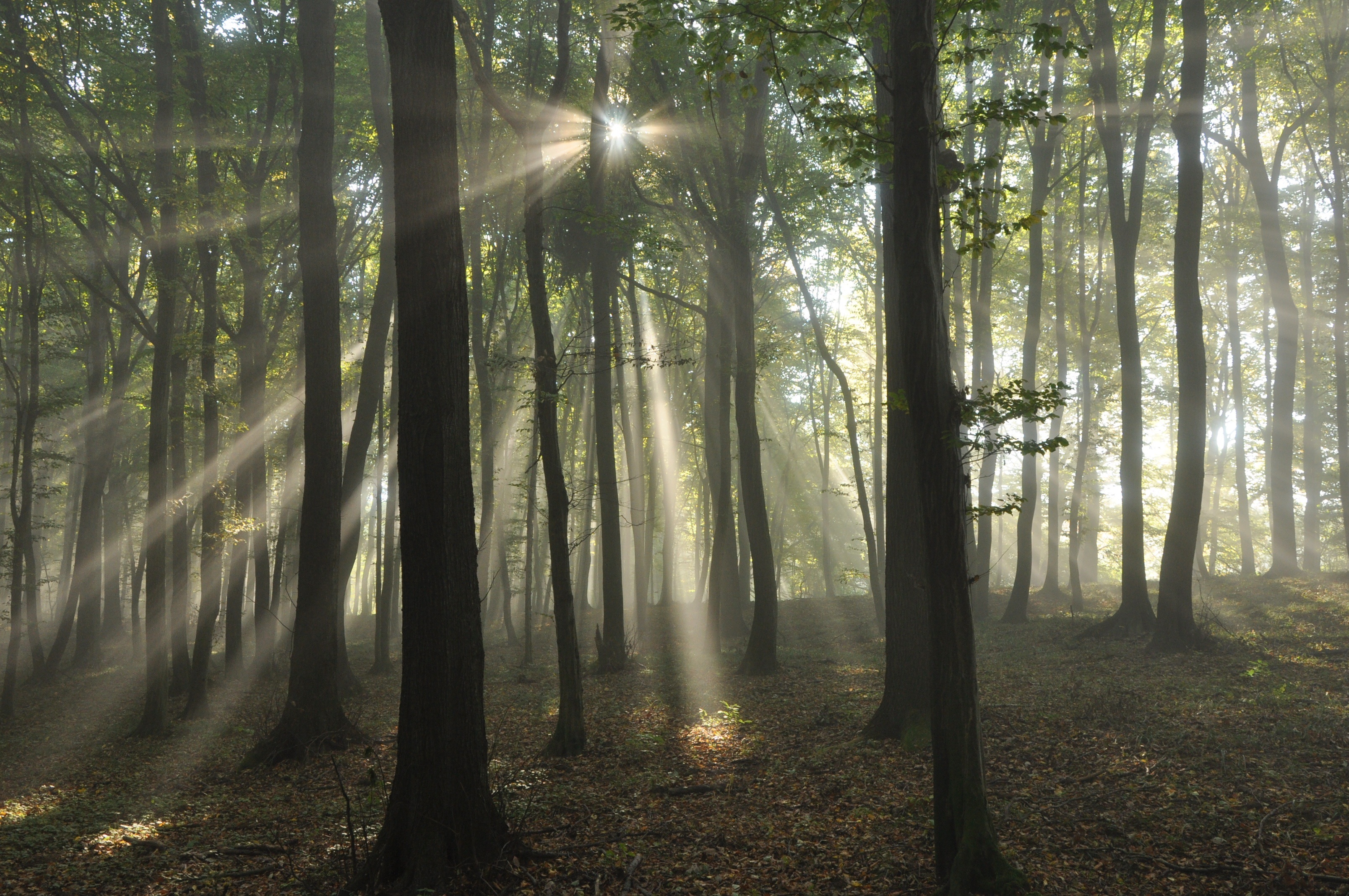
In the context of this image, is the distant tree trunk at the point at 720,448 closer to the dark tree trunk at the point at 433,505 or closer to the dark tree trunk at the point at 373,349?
the dark tree trunk at the point at 373,349

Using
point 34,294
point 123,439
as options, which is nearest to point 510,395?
point 123,439

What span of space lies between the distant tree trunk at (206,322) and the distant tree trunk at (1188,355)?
52.0 ft

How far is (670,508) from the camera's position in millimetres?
27594

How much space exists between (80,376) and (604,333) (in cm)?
2342

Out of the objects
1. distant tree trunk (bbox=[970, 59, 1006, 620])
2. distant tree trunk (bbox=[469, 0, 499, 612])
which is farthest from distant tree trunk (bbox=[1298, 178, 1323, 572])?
distant tree trunk (bbox=[469, 0, 499, 612])

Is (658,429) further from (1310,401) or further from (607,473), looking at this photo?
(1310,401)

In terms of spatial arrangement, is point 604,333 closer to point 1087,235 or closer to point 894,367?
point 894,367

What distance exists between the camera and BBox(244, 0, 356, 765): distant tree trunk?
9867 millimetres

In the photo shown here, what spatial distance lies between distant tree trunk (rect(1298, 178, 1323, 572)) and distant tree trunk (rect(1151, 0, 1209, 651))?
1748 centimetres

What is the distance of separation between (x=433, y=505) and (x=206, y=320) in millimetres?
10644

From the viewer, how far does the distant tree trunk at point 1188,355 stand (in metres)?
12.2

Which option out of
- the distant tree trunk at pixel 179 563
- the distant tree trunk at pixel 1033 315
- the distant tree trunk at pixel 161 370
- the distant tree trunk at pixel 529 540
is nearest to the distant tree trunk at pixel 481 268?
the distant tree trunk at pixel 529 540

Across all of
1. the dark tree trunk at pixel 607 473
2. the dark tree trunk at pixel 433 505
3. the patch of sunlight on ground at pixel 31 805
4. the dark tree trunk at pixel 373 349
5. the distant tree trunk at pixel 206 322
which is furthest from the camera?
the dark tree trunk at pixel 607 473

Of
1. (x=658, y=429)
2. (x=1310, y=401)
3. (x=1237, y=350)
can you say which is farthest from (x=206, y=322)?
(x=1310, y=401)
